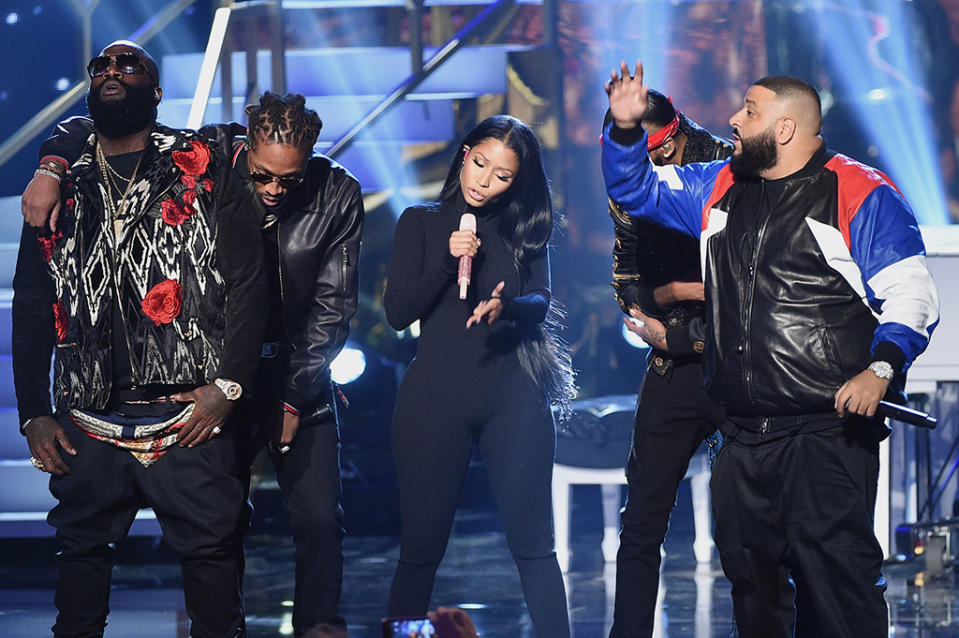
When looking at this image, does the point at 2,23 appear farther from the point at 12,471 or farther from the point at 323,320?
the point at 323,320

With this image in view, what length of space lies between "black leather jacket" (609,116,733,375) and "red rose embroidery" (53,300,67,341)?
56.4 inches

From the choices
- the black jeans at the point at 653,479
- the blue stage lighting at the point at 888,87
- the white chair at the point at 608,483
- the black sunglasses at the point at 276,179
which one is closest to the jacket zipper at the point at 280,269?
the black sunglasses at the point at 276,179

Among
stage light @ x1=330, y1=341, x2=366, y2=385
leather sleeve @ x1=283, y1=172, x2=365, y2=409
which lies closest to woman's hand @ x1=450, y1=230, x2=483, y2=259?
leather sleeve @ x1=283, y1=172, x2=365, y2=409

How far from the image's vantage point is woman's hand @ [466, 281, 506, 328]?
3070mm

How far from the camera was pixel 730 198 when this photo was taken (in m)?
2.90

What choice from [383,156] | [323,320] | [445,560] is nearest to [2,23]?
[383,156]

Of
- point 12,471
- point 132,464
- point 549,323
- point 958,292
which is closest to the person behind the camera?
point 132,464

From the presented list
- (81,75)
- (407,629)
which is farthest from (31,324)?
(81,75)

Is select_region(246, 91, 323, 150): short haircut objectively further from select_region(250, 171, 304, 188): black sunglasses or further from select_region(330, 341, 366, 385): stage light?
select_region(330, 341, 366, 385): stage light

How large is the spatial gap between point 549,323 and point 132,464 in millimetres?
1314

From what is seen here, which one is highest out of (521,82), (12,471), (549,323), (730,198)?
(521,82)

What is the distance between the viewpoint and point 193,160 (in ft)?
9.22

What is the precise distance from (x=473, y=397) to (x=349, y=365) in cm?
331

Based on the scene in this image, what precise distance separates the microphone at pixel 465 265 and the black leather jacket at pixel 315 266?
0.30 metres
